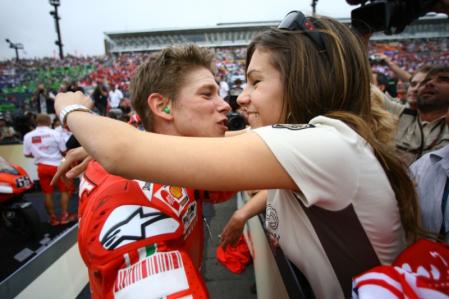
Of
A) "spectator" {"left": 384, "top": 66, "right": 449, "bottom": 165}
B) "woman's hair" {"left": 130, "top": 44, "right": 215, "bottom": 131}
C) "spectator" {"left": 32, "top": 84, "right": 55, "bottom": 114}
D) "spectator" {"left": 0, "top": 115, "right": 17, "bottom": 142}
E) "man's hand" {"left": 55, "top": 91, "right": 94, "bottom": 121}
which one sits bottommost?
"spectator" {"left": 0, "top": 115, "right": 17, "bottom": 142}

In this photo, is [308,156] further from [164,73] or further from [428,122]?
[428,122]

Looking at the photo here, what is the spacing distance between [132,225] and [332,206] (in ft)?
2.04

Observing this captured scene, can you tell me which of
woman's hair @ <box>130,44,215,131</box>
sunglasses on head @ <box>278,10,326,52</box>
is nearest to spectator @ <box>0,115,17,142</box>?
woman's hair @ <box>130,44,215,131</box>

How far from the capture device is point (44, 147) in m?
5.59

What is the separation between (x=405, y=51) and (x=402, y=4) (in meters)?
48.5

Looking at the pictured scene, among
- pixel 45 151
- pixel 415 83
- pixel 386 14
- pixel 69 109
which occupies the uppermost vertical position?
pixel 386 14

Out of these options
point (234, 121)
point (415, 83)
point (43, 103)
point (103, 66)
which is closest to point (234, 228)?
point (234, 121)

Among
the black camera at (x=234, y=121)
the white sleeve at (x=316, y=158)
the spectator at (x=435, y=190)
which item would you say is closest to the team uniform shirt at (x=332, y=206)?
the white sleeve at (x=316, y=158)

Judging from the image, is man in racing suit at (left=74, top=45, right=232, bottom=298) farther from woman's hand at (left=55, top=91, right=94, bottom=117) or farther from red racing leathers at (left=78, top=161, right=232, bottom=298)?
woman's hand at (left=55, top=91, right=94, bottom=117)

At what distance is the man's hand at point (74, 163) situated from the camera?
1558mm

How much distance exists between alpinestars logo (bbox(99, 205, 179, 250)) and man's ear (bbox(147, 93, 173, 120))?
61 centimetres

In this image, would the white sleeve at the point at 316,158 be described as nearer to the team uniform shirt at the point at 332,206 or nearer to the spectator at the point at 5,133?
the team uniform shirt at the point at 332,206

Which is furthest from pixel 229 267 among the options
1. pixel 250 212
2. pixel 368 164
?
pixel 368 164

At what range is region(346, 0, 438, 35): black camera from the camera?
1.52 m
